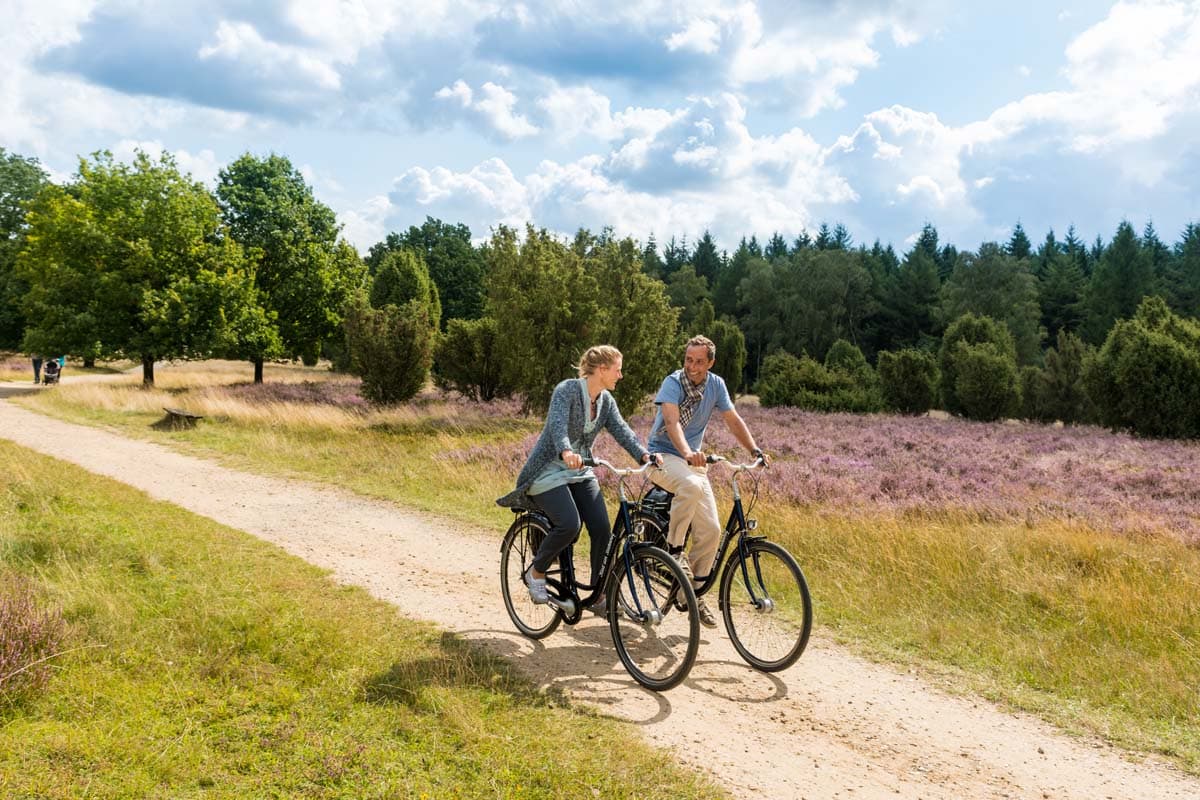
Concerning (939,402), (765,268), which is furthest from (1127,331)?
(765,268)

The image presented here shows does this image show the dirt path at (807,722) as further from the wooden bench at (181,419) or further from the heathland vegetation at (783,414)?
the wooden bench at (181,419)

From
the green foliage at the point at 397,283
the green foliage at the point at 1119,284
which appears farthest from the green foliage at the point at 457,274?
the green foliage at the point at 1119,284

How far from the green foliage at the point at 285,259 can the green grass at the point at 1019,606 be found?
2237cm

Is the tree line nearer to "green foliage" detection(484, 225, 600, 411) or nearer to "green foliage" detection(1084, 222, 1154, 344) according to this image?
"green foliage" detection(484, 225, 600, 411)

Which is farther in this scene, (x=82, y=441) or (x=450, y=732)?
(x=82, y=441)

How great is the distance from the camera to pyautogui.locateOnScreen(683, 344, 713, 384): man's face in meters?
6.16

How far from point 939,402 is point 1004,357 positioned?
436 centimetres

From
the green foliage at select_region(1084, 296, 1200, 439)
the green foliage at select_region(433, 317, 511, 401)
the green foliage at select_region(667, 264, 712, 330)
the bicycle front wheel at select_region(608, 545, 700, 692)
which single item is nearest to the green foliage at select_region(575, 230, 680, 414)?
the green foliage at select_region(433, 317, 511, 401)

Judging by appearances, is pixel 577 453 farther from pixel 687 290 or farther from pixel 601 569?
pixel 687 290

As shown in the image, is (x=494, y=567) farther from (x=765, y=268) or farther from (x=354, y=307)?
(x=765, y=268)

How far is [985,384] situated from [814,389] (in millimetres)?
6999

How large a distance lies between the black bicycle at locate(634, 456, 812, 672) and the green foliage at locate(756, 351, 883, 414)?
92.1 feet

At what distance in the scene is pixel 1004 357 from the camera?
30.9 meters

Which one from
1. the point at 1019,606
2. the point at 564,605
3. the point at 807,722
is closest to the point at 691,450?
the point at 564,605
